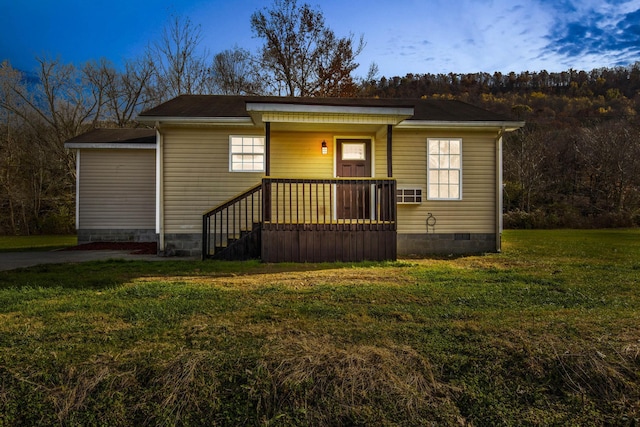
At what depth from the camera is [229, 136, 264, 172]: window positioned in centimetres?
979

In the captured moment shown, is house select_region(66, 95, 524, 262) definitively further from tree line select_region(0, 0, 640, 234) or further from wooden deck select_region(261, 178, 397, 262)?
tree line select_region(0, 0, 640, 234)

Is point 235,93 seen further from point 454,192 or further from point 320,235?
point 320,235

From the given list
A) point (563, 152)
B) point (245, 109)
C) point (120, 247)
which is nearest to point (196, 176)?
point (245, 109)

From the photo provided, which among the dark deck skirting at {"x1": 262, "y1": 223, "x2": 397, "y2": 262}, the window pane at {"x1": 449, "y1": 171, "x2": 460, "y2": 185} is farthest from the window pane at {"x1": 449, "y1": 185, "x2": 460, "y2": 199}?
the dark deck skirting at {"x1": 262, "y1": 223, "x2": 397, "y2": 262}

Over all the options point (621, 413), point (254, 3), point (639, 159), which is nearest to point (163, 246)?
point (621, 413)

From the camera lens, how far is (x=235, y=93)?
Result: 79.3 feet

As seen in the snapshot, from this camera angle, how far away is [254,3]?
21.7 m

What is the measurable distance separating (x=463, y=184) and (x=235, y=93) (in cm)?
1765

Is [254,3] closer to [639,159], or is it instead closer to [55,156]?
[55,156]

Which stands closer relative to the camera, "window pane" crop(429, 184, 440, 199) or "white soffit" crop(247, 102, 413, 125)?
"white soffit" crop(247, 102, 413, 125)

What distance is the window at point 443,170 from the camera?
394 inches

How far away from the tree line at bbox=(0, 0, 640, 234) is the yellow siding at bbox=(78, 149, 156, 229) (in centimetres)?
727

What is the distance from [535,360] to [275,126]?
7534 mm

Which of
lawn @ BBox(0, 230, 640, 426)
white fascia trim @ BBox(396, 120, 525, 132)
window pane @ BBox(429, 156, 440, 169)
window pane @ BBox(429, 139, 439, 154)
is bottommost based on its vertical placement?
lawn @ BBox(0, 230, 640, 426)
